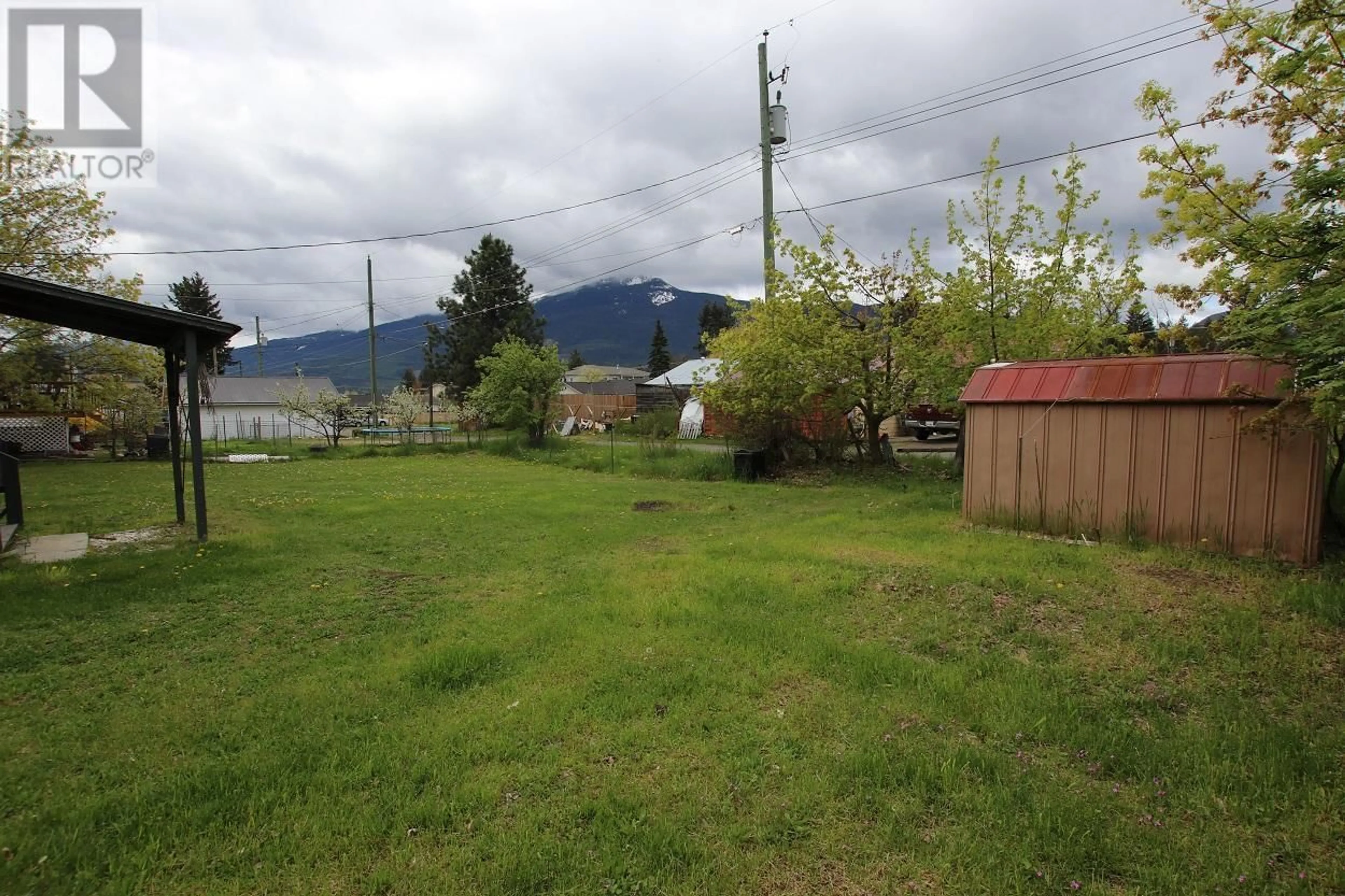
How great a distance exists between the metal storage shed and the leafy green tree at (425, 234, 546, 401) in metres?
38.8

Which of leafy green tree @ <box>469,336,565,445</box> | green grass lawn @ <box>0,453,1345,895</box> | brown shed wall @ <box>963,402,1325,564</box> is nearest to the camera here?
green grass lawn @ <box>0,453,1345,895</box>

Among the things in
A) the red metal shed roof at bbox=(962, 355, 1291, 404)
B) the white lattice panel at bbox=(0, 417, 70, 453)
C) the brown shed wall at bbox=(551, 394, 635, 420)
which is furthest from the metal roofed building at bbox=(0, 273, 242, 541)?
the brown shed wall at bbox=(551, 394, 635, 420)

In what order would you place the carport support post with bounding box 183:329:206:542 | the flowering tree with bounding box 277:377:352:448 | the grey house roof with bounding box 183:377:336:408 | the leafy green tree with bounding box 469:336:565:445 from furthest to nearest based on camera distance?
the grey house roof with bounding box 183:377:336:408
the flowering tree with bounding box 277:377:352:448
the leafy green tree with bounding box 469:336:565:445
the carport support post with bounding box 183:329:206:542

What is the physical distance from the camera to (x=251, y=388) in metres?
46.2

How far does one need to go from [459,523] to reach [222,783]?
6161 millimetres

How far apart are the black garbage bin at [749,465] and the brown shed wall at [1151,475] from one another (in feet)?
19.4

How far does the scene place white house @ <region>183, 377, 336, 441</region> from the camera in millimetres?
42000

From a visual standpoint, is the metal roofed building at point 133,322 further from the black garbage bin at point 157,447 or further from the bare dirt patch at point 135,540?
the black garbage bin at point 157,447

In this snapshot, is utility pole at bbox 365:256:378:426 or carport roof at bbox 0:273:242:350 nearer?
carport roof at bbox 0:273:242:350

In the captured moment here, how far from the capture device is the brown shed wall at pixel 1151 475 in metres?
5.76

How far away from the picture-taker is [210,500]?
1117 centimetres

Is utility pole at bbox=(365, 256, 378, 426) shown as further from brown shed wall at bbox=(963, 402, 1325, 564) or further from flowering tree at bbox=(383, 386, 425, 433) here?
brown shed wall at bbox=(963, 402, 1325, 564)

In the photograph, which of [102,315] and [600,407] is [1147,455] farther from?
[600,407]

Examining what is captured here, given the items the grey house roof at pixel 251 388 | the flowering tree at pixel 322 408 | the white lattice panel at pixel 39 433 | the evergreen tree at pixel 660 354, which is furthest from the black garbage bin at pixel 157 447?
the evergreen tree at pixel 660 354
